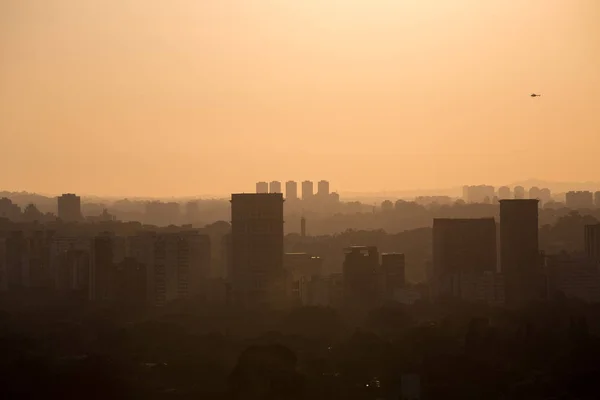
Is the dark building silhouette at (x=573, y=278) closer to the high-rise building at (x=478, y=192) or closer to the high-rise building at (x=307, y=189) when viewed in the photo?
the high-rise building at (x=307, y=189)

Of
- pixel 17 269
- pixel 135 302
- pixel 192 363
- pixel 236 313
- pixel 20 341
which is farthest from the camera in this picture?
pixel 17 269

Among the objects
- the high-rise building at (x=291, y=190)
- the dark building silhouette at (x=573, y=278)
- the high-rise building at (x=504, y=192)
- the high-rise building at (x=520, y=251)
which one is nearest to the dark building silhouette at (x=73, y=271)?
the high-rise building at (x=520, y=251)

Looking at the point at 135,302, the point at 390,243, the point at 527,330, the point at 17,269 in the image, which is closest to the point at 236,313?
the point at 135,302

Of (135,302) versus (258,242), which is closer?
(135,302)

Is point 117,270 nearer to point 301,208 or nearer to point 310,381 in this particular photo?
point 310,381

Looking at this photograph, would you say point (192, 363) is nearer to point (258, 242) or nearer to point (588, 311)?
point (588, 311)

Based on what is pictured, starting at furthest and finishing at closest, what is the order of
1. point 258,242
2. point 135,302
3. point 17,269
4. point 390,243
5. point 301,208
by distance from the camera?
1. point 301,208
2. point 390,243
3. point 17,269
4. point 258,242
5. point 135,302

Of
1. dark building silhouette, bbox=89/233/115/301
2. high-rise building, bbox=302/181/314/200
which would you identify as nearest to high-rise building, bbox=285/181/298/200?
high-rise building, bbox=302/181/314/200
